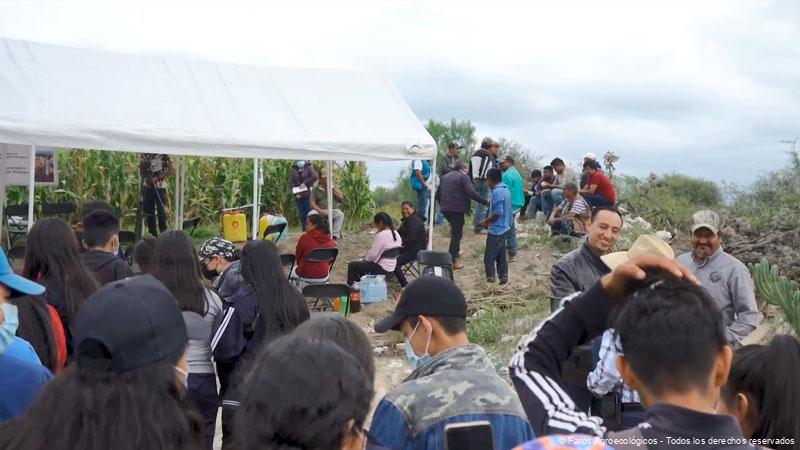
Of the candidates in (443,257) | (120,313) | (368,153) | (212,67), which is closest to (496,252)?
(443,257)

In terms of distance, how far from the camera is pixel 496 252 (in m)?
11.8

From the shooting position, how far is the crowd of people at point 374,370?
1.74 meters

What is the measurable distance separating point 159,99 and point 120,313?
8.65 meters

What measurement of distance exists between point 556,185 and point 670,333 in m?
13.8

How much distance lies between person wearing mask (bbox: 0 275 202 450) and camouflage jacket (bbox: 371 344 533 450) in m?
0.64

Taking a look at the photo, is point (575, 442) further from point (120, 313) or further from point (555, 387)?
point (120, 313)

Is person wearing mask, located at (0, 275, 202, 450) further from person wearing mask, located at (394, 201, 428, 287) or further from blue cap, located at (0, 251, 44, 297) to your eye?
person wearing mask, located at (394, 201, 428, 287)

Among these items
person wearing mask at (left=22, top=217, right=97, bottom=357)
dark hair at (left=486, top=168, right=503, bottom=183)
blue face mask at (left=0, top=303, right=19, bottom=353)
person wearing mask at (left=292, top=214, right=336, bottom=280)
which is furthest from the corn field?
blue face mask at (left=0, top=303, right=19, bottom=353)

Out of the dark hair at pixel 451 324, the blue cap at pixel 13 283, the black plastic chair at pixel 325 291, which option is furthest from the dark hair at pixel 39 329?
the black plastic chair at pixel 325 291

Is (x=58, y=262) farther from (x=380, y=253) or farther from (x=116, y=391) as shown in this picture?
(x=380, y=253)

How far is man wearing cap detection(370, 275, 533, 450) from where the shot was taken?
2.35 metres

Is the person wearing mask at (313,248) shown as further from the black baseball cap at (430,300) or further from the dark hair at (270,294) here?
→ the black baseball cap at (430,300)

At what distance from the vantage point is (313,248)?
10102 millimetres

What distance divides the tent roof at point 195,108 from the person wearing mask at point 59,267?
454 cm
